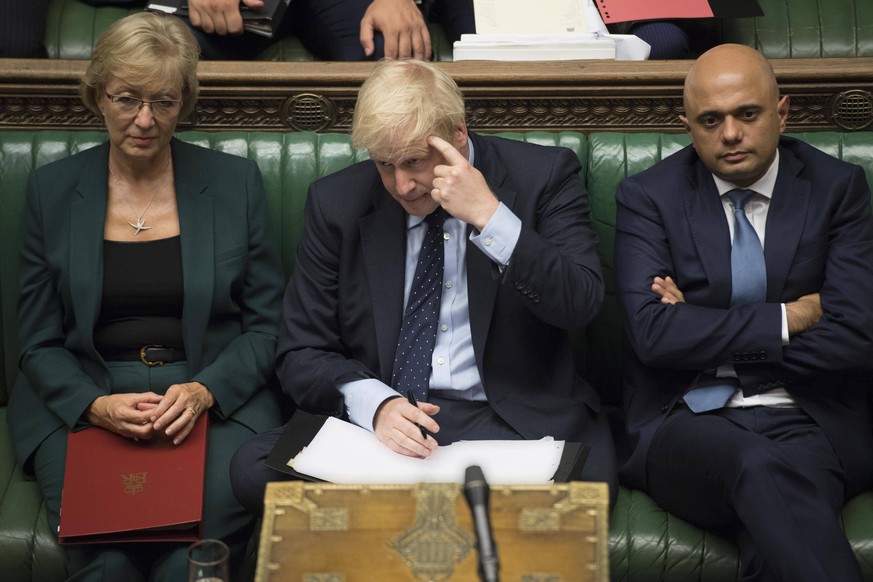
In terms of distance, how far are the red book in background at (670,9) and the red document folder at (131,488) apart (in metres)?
1.74

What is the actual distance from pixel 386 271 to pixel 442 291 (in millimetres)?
134

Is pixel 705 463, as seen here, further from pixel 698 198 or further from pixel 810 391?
pixel 698 198

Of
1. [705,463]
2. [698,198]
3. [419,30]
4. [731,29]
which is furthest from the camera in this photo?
[731,29]

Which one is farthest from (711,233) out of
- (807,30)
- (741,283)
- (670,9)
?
(807,30)

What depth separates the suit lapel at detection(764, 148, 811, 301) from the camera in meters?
2.82

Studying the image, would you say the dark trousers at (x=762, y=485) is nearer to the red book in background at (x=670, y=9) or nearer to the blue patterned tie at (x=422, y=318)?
the blue patterned tie at (x=422, y=318)

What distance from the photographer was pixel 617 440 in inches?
120

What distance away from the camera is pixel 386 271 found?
2.85 m

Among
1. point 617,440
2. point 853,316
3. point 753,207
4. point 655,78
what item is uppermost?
point 655,78

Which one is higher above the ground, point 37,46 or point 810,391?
point 37,46

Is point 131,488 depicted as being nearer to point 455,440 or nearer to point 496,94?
point 455,440

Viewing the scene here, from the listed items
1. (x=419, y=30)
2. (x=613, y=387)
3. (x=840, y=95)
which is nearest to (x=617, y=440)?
(x=613, y=387)

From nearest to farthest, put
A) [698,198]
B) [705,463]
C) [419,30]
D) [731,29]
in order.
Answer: [705,463] → [698,198] → [419,30] → [731,29]

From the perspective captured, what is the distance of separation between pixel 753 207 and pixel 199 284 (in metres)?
1.29
